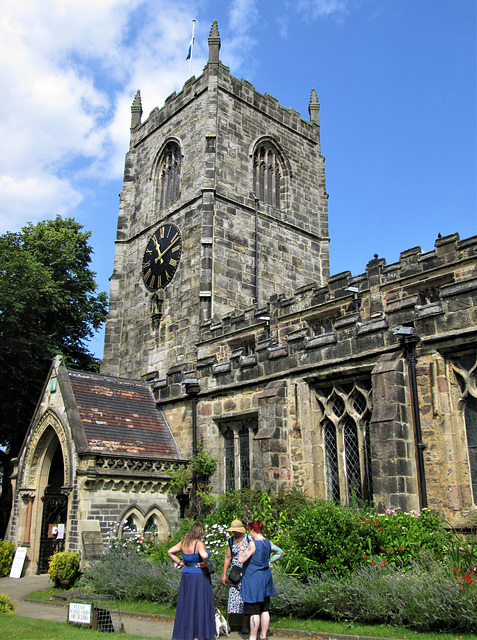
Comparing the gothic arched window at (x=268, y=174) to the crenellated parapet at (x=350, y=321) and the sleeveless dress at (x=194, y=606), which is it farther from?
the sleeveless dress at (x=194, y=606)

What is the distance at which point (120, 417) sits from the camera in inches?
682

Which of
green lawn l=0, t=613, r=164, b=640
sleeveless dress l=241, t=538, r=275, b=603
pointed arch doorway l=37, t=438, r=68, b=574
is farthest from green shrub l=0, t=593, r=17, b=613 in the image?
pointed arch doorway l=37, t=438, r=68, b=574

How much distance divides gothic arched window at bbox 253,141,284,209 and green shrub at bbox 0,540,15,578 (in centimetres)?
1757

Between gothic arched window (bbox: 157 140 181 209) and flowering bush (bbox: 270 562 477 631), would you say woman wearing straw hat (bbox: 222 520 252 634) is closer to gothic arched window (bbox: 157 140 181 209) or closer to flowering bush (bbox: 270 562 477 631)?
flowering bush (bbox: 270 562 477 631)

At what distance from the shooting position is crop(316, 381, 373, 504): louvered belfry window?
42.5 feet

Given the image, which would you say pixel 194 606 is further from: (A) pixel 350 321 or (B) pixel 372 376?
(A) pixel 350 321

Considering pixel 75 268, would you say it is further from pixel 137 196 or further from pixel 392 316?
pixel 392 316

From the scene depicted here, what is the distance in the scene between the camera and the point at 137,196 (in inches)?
1176


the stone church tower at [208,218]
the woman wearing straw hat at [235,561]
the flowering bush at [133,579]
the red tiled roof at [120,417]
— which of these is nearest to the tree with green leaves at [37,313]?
the stone church tower at [208,218]

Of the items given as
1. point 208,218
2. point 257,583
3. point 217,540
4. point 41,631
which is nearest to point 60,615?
point 41,631

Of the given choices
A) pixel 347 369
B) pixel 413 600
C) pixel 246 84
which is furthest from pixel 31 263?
pixel 413 600

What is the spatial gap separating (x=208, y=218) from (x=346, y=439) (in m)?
13.4

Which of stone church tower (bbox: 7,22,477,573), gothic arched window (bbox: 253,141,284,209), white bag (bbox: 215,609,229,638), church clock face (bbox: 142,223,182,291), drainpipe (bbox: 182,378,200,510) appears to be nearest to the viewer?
white bag (bbox: 215,609,229,638)

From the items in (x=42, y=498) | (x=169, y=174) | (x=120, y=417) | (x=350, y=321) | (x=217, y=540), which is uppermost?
(x=169, y=174)
